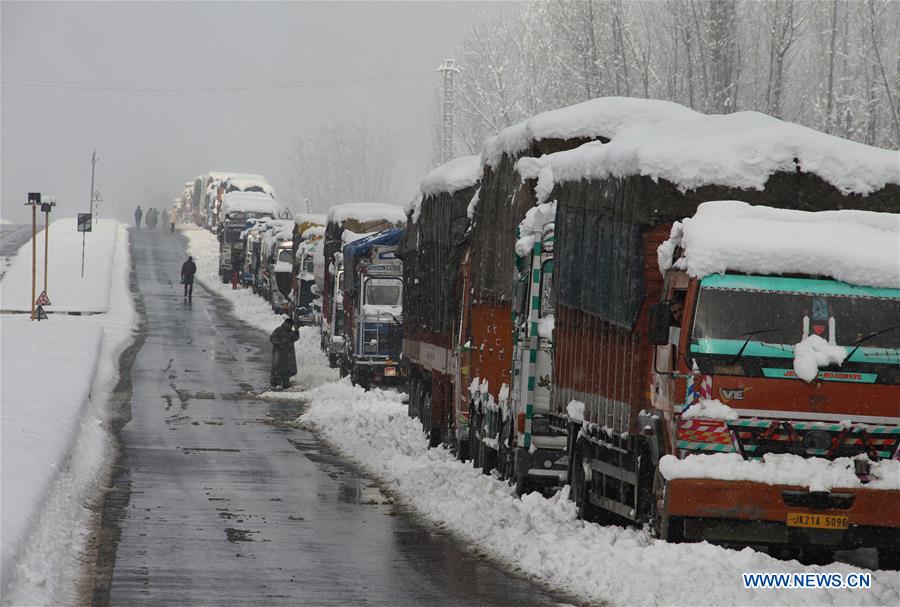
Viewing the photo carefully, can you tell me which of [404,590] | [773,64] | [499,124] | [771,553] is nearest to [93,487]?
[404,590]

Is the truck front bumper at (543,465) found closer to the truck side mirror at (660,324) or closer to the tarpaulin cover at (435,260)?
the truck side mirror at (660,324)

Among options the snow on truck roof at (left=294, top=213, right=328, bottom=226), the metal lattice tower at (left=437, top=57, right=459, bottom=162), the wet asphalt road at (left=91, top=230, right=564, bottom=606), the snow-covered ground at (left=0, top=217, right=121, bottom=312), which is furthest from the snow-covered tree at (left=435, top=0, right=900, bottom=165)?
the wet asphalt road at (left=91, top=230, right=564, bottom=606)

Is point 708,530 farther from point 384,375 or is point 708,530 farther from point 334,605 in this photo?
point 384,375

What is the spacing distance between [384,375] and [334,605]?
78.7ft

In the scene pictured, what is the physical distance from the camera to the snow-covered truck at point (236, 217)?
77.6m

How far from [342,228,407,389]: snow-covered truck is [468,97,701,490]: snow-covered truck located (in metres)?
14.7

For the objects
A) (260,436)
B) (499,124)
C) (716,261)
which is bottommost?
(260,436)

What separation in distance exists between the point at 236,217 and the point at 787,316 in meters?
71.0

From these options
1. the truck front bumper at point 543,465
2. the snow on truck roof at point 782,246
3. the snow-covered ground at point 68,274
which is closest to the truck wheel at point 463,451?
the truck front bumper at point 543,465

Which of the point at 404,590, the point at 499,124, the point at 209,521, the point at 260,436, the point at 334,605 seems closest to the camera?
the point at 334,605

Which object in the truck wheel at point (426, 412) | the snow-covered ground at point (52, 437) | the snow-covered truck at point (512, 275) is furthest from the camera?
the truck wheel at point (426, 412)

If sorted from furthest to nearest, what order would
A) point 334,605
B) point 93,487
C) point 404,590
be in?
point 93,487 < point 404,590 < point 334,605

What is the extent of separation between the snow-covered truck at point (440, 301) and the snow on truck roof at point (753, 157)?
25.9 feet

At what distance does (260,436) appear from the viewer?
82.8 ft
